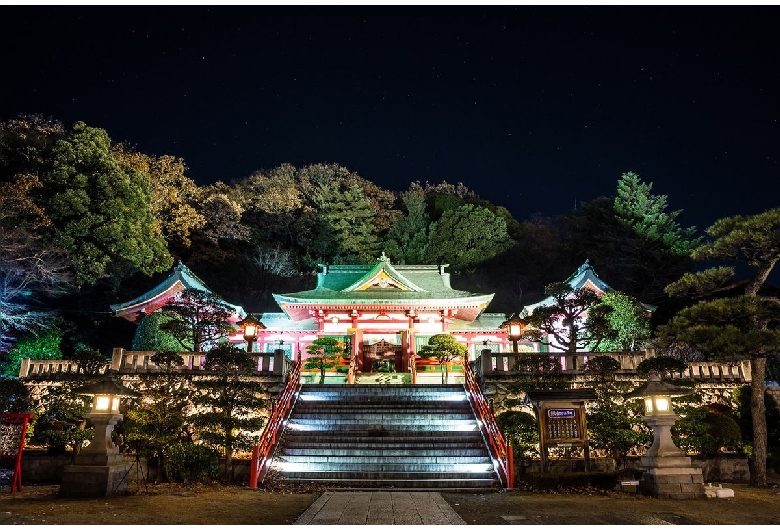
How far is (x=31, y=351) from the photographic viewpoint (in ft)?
60.5

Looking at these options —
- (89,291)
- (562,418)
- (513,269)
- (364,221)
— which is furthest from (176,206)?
(562,418)

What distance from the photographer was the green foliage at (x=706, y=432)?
12.6m

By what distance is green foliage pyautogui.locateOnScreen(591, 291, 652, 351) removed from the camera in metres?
19.9

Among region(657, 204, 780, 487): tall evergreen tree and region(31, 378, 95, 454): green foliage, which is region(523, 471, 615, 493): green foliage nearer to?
region(657, 204, 780, 487): tall evergreen tree

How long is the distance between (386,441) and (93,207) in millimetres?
18023

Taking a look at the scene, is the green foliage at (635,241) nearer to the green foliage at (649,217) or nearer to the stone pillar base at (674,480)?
the green foliage at (649,217)

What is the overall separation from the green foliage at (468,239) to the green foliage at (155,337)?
904 inches

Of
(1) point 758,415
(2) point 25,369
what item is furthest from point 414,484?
(2) point 25,369

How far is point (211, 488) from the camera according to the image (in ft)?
34.8

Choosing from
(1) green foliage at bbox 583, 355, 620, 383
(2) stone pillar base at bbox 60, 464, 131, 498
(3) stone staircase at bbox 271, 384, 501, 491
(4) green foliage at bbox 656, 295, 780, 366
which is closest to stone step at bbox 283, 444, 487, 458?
(3) stone staircase at bbox 271, 384, 501, 491

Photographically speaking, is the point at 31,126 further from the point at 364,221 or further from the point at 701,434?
the point at 701,434

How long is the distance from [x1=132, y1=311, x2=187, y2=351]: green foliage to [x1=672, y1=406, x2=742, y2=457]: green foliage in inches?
666

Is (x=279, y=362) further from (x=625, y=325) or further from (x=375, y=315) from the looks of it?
(x=625, y=325)

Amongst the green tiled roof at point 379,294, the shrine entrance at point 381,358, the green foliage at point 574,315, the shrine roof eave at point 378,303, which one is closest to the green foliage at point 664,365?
the green foliage at point 574,315
